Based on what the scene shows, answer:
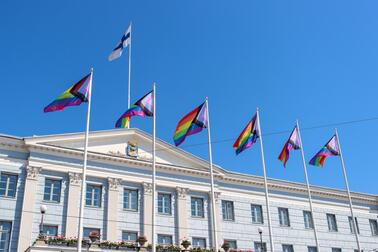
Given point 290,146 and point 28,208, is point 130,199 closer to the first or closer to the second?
point 28,208

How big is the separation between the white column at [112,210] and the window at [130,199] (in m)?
0.89

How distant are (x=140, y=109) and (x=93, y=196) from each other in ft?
33.1

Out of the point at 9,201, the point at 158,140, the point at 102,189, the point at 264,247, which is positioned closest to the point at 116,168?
the point at 102,189

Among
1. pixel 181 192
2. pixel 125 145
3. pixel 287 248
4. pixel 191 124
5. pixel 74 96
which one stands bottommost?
pixel 287 248

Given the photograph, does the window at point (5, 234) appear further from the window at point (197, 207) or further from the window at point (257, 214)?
the window at point (257, 214)

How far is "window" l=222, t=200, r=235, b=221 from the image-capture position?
3804cm

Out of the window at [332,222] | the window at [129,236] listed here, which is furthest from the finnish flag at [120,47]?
the window at [332,222]

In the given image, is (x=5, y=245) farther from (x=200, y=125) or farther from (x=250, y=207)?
(x=250, y=207)

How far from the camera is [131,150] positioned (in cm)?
3519

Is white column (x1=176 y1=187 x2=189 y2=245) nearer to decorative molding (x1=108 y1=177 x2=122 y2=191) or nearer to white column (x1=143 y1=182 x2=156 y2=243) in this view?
white column (x1=143 y1=182 x2=156 y2=243)

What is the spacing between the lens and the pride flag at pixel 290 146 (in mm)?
29077

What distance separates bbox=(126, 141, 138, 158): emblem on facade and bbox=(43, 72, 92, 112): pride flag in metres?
11.8

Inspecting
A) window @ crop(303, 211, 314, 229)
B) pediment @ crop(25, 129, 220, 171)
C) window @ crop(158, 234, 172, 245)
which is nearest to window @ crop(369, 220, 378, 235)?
window @ crop(303, 211, 314, 229)


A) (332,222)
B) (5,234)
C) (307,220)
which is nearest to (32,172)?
(5,234)
